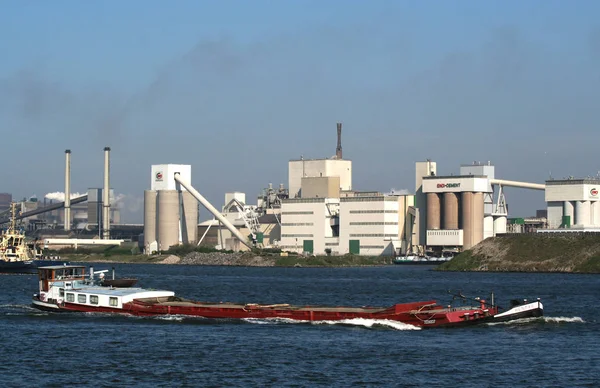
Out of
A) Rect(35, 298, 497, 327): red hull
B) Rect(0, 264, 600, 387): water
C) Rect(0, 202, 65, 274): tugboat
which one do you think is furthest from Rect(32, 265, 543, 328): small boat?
Rect(0, 202, 65, 274): tugboat

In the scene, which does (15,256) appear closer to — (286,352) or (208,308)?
(208,308)

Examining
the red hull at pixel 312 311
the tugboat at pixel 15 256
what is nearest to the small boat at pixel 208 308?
the red hull at pixel 312 311

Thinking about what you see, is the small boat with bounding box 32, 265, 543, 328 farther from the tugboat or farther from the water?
the tugboat

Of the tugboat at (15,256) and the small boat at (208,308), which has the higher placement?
the tugboat at (15,256)

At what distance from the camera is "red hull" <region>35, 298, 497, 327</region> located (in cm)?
7812

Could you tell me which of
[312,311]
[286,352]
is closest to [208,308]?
[312,311]

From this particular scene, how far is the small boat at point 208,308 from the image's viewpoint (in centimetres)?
7862

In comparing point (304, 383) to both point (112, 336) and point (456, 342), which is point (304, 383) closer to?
point (456, 342)

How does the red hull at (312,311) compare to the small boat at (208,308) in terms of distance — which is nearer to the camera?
the red hull at (312,311)

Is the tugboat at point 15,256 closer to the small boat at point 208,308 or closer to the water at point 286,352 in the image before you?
the water at point 286,352

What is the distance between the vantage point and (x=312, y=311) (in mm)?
81562

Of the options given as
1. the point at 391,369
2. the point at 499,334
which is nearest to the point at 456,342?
the point at 499,334

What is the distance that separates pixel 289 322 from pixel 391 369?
23.1 meters

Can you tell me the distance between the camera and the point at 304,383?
5494 cm
